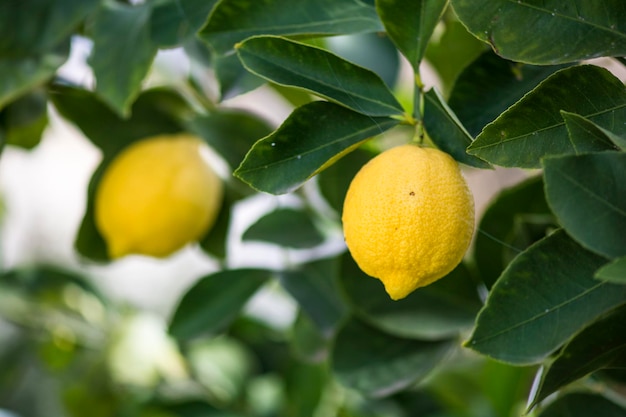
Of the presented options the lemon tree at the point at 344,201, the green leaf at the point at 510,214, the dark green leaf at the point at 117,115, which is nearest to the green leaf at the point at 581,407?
the lemon tree at the point at 344,201

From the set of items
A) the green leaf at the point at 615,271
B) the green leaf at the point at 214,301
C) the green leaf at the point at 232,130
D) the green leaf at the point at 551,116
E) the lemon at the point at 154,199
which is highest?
the green leaf at the point at 551,116

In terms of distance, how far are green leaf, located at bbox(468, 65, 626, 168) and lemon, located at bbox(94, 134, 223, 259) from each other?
1.32 feet

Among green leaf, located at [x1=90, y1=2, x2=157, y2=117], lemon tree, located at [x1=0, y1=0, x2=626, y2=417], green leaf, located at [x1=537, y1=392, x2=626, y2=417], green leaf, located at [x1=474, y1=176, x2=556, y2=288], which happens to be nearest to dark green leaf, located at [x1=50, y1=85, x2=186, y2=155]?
lemon tree, located at [x1=0, y1=0, x2=626, y2=417]

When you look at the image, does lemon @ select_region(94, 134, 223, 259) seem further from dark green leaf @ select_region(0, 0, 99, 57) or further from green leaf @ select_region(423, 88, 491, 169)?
green leaf @ select_region(423, 88, 491, 169)

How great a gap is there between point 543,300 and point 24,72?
19.1 inches

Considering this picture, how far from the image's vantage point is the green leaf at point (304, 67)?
0.42 metres

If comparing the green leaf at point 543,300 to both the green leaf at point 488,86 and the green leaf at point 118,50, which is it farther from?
the green leaf at point 118,50

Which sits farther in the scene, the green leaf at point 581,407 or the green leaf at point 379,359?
the green leaf at point 379,359

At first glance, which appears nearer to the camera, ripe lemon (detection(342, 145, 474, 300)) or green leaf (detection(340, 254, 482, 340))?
ripe lemon (detection(342, 145, 474, 300))

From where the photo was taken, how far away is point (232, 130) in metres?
0.74

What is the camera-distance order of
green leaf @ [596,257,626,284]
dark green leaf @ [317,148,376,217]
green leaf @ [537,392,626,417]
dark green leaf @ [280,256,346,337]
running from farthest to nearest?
1. dark green leaf @ [280,256,346,337]
2. dark green leaf @ [317,148,376,217]
3. green leaf @ [537,392,626,417]
4. green leaf @ [596,257,626,284]

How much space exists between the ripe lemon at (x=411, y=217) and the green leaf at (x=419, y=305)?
22 centimetres

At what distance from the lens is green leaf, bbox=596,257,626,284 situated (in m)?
0.32

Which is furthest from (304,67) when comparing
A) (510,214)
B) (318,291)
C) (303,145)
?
(318,291)
